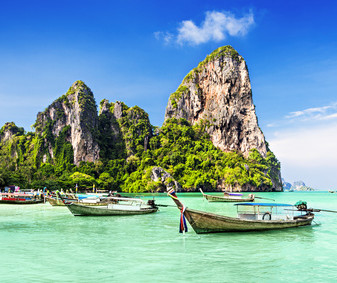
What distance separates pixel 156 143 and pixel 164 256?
9899 centimetres

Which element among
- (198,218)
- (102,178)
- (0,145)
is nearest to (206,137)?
(102,178)

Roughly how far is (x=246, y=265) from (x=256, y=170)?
97.0 m

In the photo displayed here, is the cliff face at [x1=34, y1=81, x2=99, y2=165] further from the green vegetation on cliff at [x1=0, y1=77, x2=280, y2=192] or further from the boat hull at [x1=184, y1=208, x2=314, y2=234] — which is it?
the boat hull at [x1=184, y1=208, x2=314, y2=234]

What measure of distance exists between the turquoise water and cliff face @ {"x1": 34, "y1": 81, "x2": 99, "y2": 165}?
81.7 m

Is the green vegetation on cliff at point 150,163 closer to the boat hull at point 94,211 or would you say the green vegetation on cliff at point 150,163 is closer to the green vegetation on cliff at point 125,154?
the green vegetation on cliff at point 125,154

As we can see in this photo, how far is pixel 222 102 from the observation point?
121000 millimetres

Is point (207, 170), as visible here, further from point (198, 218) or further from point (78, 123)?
point (198, 218)

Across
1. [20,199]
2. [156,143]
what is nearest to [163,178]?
[156,143]

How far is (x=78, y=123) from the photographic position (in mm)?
Result: 93375

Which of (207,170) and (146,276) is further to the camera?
(207,170)

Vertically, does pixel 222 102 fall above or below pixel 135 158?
above

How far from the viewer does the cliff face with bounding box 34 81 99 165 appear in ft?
310

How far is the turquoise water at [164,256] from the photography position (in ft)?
26.5

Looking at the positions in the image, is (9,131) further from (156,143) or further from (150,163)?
(150,163)
